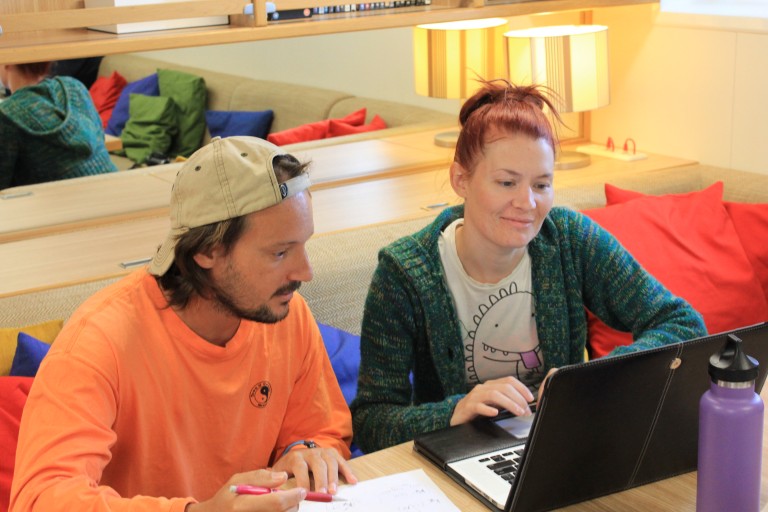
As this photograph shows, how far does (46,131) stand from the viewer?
2578 millimetres

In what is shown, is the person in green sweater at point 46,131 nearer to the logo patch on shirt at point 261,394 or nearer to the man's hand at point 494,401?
the logo patch on shirt at point 261,394

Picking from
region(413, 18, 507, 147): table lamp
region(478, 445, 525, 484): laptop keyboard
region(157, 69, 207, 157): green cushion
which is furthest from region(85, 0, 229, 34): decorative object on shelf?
region(478, 445, 525, 484): laptop keyboard

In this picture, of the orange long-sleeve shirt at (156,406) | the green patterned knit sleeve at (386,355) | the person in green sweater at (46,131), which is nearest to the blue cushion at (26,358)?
the orange long-sleeve shirt at (156,406)

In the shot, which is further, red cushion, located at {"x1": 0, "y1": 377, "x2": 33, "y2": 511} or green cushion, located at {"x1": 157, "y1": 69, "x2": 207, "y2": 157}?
green cushion, located at {"x1": 157, "y1": 69, "x2": 207, "y2": 157}

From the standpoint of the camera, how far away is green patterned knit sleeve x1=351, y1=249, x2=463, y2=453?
1.62m

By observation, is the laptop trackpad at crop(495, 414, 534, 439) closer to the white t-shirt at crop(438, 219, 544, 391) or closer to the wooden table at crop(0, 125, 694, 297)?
the white t-shirt at crop(438, 219, 544, 391)

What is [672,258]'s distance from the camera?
8.18 feet

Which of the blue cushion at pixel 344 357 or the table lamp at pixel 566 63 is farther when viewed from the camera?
the table lamp at pixel 566 63

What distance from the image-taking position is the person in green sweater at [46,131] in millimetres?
2494

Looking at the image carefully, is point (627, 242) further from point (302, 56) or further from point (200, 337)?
point (200, 337)

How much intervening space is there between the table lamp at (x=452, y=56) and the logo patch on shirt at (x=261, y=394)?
1.58 meters

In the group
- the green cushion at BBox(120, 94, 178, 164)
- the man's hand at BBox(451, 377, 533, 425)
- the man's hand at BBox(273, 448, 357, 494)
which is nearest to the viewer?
the man's hand at BBox(273, 448, 357, 494)

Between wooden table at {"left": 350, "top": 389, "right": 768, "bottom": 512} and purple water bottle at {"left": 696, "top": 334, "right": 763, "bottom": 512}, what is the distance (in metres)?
0.14

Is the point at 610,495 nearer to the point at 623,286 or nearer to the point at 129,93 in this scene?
the point at 623,286
